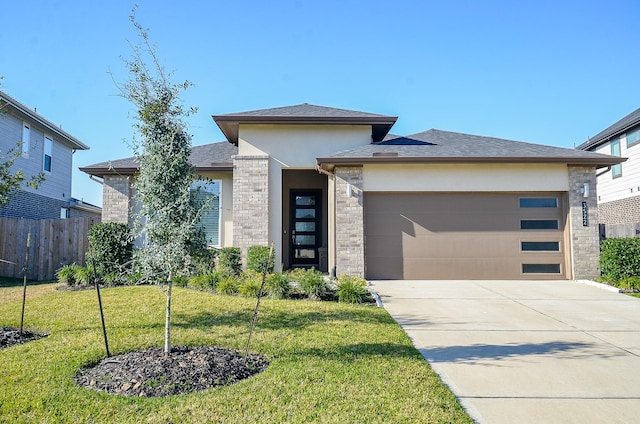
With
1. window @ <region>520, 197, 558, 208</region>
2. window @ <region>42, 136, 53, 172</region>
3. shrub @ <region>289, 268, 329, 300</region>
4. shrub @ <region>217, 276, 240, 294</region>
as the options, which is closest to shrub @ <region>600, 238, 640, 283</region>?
window @ <region>520, 197, 558, 208</region>

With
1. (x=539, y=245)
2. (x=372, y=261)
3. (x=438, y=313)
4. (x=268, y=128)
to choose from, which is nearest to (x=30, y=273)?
(x=268, y=128)

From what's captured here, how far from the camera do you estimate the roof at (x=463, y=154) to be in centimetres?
1068

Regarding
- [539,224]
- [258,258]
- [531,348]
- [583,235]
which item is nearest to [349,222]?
[258,258]

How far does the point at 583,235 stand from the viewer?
425 inches

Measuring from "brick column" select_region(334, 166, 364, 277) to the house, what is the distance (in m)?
12.2

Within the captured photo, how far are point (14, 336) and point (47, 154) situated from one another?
48.6 ft

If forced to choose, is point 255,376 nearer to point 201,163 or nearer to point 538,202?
point 201,163

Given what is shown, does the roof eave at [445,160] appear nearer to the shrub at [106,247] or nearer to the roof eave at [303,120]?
the roof eave at [303,120]

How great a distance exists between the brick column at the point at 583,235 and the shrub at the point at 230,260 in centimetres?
917

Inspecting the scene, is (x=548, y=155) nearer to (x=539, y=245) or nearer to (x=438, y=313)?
(x=539, y=245)

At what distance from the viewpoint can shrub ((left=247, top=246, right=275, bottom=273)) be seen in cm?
1106

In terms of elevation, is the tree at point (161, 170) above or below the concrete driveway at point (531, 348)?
above

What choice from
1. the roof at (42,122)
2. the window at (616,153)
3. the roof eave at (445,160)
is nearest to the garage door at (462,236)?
the roof eave at (445,160)

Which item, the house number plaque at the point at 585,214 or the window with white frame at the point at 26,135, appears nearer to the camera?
the house number plaque at the point at 585,214
